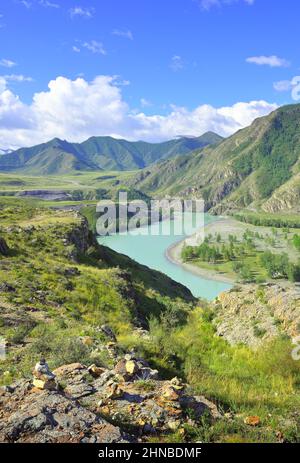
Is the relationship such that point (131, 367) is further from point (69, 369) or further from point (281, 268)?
point (281, 268)

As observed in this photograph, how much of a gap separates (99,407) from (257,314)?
1288 centimetres

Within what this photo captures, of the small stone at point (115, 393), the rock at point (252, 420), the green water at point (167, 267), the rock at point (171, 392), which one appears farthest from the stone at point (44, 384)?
the green water at point (167, 267)

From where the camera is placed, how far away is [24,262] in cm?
3266

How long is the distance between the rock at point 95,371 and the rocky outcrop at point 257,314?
360 inches

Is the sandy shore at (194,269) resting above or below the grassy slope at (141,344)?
below

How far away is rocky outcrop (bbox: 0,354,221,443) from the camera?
7.66 meters

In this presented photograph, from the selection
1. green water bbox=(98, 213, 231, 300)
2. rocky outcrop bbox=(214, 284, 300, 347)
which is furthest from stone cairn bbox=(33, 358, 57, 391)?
green water bbox=(98, 213, 231, 300)

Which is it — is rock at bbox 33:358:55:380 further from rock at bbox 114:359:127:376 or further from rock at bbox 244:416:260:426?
rock at bbox 244:416:260:426

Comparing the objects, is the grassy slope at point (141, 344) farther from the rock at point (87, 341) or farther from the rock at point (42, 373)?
the rock at point (42, 373)

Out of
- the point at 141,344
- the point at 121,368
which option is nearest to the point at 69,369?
the point at 121,368

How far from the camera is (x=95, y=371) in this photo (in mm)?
10945

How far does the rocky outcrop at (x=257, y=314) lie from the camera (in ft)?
58.1
